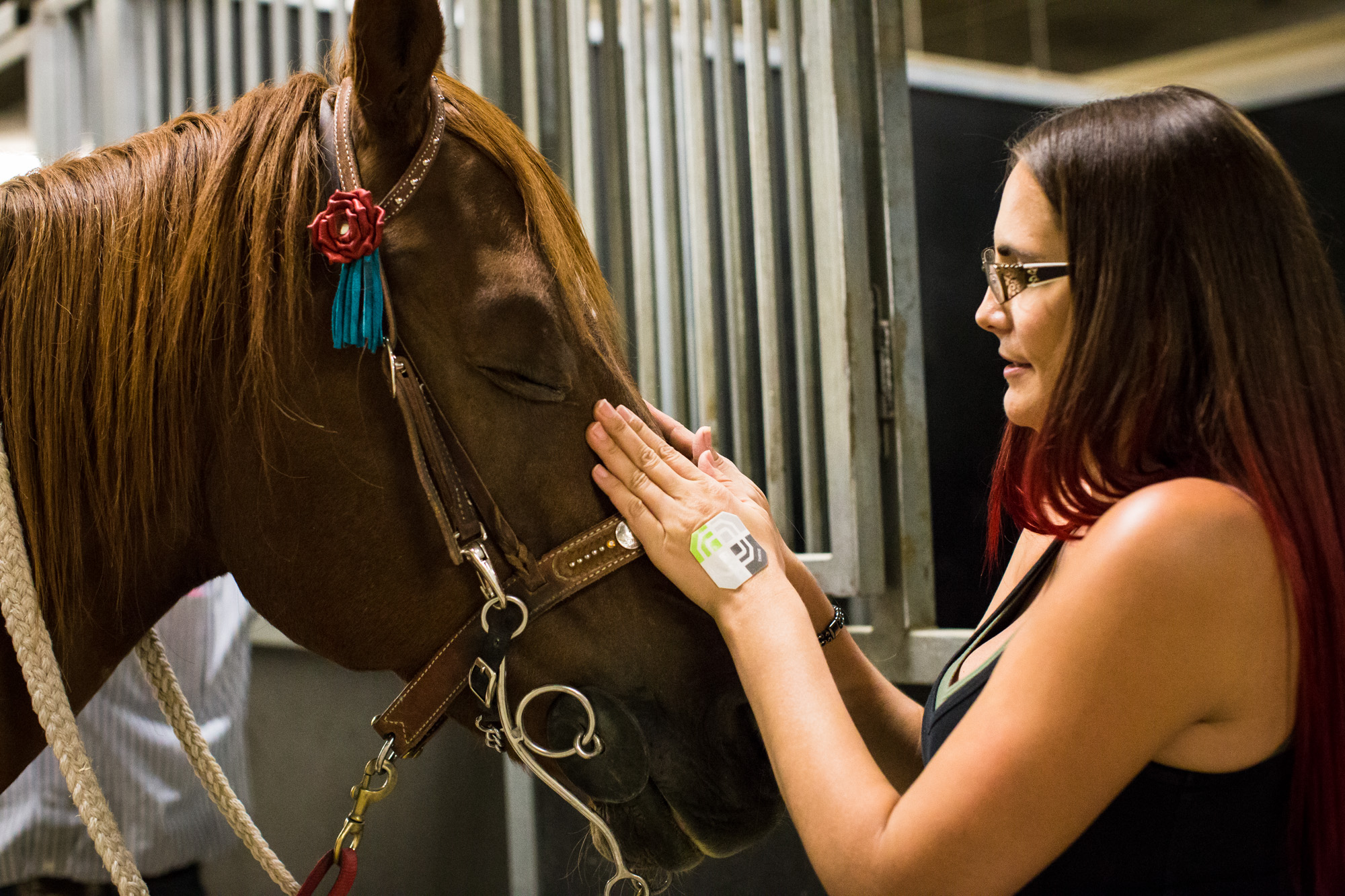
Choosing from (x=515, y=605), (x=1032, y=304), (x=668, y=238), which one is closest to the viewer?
(x=1032, y=304)

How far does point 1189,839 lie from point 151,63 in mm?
2492

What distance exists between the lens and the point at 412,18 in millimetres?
835

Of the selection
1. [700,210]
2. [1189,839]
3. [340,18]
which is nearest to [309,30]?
[340,18]

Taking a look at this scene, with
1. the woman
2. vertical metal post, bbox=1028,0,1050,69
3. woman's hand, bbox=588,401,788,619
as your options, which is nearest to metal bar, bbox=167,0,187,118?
woman's hand, bbox=588,401,788,619

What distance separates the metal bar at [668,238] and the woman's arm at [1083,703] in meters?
1.03

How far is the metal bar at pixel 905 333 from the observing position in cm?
142

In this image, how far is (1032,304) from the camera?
779 millimetres

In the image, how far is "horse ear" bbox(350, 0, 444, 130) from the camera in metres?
0.82

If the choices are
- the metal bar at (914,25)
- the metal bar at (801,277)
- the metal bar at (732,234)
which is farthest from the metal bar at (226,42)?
the metal bar at (914,25)

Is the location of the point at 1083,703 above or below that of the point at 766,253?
below

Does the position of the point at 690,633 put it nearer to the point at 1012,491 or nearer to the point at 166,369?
the point at 1012,491

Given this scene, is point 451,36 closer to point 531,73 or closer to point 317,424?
point 531,73

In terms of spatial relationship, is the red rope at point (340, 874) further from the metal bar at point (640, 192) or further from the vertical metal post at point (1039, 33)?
the vertical metal post at point (1039, 33)

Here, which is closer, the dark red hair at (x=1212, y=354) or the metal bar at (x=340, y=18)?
the dark red hair at (x=1212, y=354)
